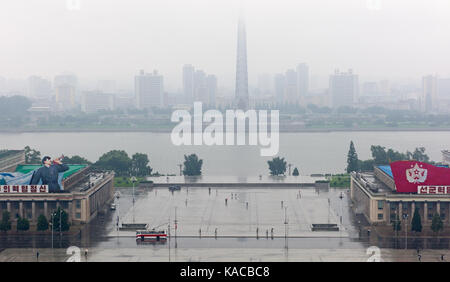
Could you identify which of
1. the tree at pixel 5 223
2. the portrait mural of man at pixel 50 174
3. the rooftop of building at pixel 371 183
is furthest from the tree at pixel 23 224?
the rooftop of building at pixel 371 183

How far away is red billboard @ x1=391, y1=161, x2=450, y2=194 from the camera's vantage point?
9289 mm

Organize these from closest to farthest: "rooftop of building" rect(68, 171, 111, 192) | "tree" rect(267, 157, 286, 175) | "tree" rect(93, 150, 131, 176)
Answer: "rooftop of building" rect(68, 171, 111, 192), "tree" rect(93, 150, 131, 176), "tree" rect(267, 157, 286, 175)

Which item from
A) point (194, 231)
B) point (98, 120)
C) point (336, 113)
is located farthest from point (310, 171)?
point (336, 113)

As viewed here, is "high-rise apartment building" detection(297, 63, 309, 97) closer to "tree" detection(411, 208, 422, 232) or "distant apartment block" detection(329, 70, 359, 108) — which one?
"distant apartment block" detection(329, 70, 359, 108)

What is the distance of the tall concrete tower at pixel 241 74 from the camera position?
160ft

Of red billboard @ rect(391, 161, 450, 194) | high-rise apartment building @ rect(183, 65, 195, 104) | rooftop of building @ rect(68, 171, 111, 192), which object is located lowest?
rooftop of building @ rect(68, 171, 111, 192)

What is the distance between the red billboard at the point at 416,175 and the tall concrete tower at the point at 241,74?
39483 mm

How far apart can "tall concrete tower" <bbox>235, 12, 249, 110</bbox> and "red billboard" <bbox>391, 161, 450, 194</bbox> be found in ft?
130

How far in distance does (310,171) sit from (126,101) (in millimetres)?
43812

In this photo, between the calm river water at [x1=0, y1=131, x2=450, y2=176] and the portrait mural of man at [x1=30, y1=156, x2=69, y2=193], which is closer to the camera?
the portrait mural of man at [x1=30, y1=156, x2=69, y2=193]

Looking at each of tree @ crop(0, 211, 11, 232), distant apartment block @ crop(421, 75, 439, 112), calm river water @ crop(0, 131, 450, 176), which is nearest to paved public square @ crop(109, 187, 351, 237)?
tree @ crop(0, 211, 11, 232)

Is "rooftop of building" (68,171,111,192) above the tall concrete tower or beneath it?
beneath

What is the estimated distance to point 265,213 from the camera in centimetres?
1053

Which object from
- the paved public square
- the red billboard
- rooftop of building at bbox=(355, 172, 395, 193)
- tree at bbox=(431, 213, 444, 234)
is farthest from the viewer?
rooftop of building at bbox=(355, 172, 395, 193)
